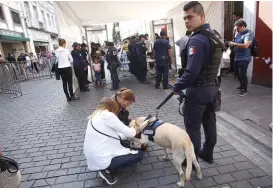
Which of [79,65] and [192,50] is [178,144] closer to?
[192,50]

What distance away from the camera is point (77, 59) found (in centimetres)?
790

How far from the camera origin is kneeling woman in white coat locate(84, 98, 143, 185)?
8.57 ft

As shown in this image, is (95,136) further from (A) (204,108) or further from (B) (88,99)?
(B) (88,99)

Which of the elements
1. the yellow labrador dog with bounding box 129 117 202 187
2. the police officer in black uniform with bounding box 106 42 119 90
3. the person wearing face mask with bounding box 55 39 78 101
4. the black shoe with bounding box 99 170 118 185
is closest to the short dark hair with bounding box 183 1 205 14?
the yellow labrador dog with bounding box 129 117 202 187

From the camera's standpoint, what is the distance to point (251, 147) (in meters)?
3.33

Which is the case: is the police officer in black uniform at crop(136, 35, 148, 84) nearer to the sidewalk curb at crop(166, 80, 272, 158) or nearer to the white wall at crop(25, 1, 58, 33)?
the sidewalk curb at crop(166, 80, 272, 158)

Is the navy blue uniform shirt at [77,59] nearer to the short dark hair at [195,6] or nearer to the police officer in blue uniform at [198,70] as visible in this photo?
the police officer in blue uniform at [198,70]

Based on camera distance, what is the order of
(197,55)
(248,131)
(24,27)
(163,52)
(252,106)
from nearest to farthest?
(197,55) → (248,131) → (252,106) → (163,52) → (24,27)

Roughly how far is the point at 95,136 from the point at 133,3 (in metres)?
9.20

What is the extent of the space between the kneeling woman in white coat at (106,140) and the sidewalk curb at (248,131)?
1912 millimetres

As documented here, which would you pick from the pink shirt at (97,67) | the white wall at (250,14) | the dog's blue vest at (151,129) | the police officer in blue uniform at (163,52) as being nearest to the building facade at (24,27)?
the pink shirt at (97,67)

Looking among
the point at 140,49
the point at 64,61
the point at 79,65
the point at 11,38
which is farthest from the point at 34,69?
the point at 64,61

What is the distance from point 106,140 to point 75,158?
3.57ft

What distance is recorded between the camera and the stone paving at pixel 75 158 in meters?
2.74
